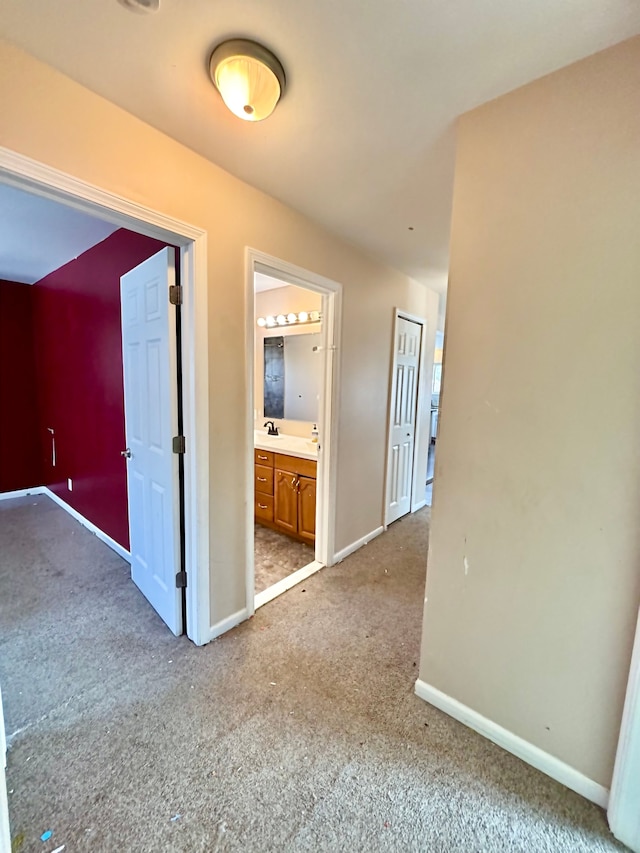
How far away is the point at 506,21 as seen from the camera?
985 millimetres

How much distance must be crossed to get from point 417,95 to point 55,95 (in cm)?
123

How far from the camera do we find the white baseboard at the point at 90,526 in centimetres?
280

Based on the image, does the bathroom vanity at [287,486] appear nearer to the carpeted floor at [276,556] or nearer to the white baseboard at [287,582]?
the carpeted floor at [276,556]

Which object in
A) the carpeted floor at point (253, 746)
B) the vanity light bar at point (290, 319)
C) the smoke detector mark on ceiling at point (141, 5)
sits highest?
the smoke detector mark on ceiling at point (141, 5)

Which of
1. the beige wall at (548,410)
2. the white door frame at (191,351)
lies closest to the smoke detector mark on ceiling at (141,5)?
the white door frame at (191,351)

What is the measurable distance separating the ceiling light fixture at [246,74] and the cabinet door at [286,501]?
2350 millimetres

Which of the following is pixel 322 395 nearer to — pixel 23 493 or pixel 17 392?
pixel 17 392

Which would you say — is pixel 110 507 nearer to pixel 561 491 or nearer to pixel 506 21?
pixel 561 491

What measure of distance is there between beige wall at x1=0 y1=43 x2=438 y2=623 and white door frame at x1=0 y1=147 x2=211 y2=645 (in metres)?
0.04

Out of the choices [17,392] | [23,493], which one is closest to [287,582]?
[23,493]

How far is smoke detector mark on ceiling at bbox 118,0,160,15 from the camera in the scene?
95 centimetres

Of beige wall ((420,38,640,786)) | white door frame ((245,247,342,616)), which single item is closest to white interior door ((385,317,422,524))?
white door frame ((245,247,342,616))

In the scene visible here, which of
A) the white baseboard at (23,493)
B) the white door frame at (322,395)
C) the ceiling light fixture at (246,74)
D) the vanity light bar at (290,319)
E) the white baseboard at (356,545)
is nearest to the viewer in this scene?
the ceiling light fixture at (246,74)

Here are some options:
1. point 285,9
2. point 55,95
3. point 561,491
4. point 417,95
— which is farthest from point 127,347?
point 561,491
